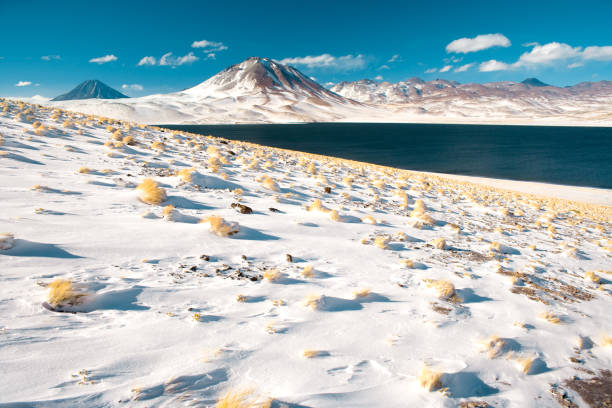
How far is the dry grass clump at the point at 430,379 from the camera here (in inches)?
130

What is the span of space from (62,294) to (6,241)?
1.56m

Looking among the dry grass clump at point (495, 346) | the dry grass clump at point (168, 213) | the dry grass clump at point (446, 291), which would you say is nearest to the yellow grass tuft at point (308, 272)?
the dry grass clump at point (446, 291)

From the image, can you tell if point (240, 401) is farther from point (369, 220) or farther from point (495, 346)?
point (369, 220)

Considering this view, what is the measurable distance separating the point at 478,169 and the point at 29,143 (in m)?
45.2

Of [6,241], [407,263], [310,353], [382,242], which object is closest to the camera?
[310,353]

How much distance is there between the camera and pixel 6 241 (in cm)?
408

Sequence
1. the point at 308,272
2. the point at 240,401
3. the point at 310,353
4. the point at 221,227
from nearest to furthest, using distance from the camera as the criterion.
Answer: the point at 240,401 < the point at 310,353 < the point at 308,272 < the point at 221,227

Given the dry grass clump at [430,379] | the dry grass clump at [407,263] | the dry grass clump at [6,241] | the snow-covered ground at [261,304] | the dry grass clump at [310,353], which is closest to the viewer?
the snow-covered ground at [261,304]

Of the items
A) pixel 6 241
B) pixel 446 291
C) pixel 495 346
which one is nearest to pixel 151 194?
pixel 6 241

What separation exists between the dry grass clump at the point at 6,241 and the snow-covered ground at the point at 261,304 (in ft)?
0.09

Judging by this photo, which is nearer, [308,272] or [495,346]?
[495,346]

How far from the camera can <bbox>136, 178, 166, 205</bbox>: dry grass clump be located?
6.99 metres

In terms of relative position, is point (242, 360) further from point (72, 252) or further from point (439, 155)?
point (439, 155)

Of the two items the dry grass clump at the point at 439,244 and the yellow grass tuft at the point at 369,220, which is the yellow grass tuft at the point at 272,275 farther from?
the dry grass clump at the point at 439,244
